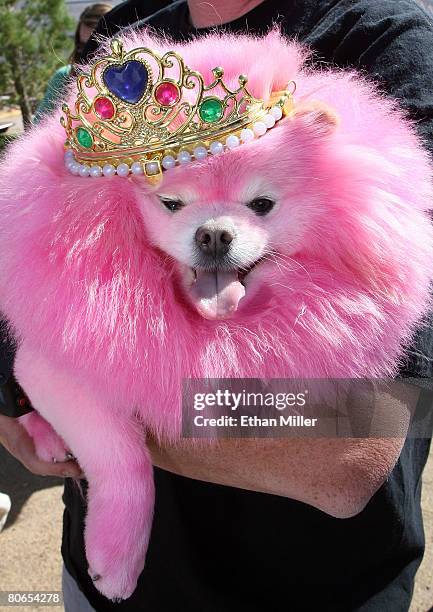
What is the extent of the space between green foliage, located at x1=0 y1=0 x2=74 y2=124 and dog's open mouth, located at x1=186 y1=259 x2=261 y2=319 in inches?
363

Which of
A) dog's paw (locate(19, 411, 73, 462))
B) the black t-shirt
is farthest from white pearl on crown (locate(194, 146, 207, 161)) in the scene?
dog's paw (locate(19, 411, 73, 462))

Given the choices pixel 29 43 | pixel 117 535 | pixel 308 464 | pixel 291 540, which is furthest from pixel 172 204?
pixel 29 43

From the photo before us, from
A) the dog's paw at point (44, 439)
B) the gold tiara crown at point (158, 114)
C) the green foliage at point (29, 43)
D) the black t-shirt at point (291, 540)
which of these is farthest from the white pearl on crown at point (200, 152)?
the green foliage at point (29, 43)

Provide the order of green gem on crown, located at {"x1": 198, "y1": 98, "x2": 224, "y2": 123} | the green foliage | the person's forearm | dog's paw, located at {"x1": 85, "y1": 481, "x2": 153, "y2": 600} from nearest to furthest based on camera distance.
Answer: green gem on crown, located at {"x1": 198, "y1": 98, "x2": 224, "y2": 123}, the person's forearm, dog's paw, located at {"x1": 85, "y1": 481, "x2": 153, "y2": 600}, the green foliage

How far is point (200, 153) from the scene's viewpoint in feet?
2.32

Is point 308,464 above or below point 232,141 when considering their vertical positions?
below

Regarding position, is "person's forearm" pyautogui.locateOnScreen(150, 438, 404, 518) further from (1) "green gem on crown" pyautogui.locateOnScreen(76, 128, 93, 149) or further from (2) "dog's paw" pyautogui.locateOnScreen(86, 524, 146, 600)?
(1) "green gem on crown" pyautogui.locateOnScreen(76, 128, 93, 149)

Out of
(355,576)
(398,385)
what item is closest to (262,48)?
(398,385)

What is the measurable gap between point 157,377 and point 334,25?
2.18 feet

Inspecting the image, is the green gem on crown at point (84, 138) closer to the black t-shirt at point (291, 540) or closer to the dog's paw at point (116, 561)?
the black t-shirt at point (291, 540)

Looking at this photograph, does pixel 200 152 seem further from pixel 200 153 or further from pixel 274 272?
pixel 274 272

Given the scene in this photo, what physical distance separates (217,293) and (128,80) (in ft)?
1.01

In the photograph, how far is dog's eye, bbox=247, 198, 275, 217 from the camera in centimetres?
73

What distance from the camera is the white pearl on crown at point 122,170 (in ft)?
2.45
